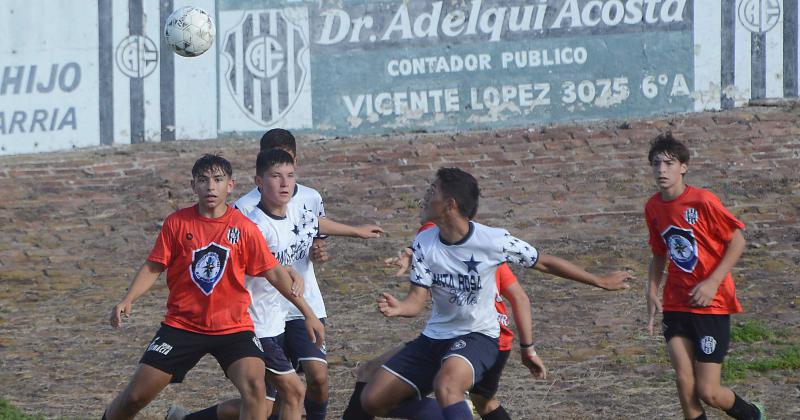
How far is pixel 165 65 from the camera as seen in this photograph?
15352 mm

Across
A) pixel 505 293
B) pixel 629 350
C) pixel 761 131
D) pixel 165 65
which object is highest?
pixel 165 65

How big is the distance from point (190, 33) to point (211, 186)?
6082 mm

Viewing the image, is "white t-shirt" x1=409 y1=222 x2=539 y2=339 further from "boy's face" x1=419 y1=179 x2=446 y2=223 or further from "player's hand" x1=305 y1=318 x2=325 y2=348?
"player's hand" x1=305 y1=318 x2=325 y2=348

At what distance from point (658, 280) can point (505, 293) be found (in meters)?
1.13

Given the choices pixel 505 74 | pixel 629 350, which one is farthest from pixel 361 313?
pixel 505 74

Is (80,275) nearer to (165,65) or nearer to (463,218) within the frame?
(165,65)

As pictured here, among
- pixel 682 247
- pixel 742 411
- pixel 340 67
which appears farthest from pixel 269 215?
pixel 340 67

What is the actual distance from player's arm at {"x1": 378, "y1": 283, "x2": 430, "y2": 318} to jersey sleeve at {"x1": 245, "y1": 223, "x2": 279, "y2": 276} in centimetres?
75

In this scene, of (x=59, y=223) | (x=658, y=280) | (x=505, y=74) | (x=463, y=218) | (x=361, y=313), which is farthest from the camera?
(x=505, y=74)

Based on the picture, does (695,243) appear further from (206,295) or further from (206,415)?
(206,415)

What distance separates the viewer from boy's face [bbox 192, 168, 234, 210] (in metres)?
6.68

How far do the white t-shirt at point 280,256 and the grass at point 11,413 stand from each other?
200 centimetres

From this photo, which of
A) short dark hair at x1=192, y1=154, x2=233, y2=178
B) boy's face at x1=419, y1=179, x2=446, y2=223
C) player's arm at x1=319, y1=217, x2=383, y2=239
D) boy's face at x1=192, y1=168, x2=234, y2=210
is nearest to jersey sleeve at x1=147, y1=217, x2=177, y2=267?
boy's face at x1=192, y1=168, x2=234, y2=210

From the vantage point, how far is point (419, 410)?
21.5 feet
